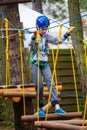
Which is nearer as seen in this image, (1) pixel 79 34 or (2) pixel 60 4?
(1) pixel 79 34

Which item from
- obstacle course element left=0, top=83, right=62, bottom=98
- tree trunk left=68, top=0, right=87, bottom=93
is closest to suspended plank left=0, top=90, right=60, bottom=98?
obstacle course element left=0, top=83, right=62, bottom=98

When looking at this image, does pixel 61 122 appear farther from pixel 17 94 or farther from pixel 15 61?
pixel 15 61

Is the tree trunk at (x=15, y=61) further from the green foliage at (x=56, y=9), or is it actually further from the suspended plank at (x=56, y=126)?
the green foliage at (x=56, y=9)

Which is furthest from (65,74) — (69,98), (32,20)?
(32,20)

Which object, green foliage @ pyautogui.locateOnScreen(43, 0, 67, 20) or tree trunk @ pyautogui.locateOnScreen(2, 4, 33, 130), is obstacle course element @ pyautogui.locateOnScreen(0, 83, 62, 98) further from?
green foliage @ pyautogui.locateOnScreen(43, 0, 67, 20)

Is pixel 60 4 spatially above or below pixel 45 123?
above

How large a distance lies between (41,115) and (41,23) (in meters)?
1.09

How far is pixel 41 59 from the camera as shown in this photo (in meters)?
6.19

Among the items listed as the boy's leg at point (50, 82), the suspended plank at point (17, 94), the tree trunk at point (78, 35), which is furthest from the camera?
the tree trunk at point (78, 35)

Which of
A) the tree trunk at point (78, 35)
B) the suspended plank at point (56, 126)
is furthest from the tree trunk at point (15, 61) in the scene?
the suspended plank at point (56, 126)

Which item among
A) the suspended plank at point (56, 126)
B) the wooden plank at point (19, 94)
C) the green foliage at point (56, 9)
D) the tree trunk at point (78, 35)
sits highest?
the green foliage at point (56, 9)

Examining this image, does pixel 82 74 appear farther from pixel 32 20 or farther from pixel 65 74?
pixel 32 20

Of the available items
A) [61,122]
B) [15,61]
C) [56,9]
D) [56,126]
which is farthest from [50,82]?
[56,9]

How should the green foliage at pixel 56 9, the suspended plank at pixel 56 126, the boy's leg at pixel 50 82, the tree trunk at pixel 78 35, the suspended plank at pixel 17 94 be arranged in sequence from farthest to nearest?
the green foliage at pixel 56 9 < the tree trunk at pixel 78 35 < the suspended plank at pixel 17 94 < the boy's leg at pixel 50 82 < the suspended plank at pixel 56 126
